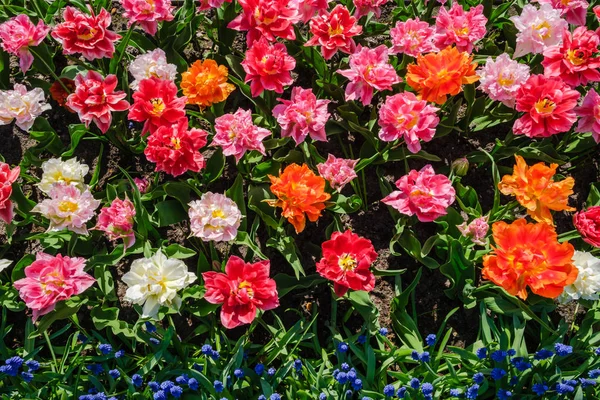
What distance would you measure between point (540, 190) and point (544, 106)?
31 cm

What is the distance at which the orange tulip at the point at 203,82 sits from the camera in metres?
2.04

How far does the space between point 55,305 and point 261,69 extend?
→ 0.99 m

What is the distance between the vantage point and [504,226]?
1842 millimetres

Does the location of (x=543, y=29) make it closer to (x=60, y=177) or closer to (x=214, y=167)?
(x=214, y=167)

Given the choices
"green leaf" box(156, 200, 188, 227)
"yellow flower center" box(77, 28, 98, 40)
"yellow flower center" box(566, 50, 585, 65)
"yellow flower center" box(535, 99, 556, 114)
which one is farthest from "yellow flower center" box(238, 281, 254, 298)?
"yellow flower center" box(566, 50, 585, 65)

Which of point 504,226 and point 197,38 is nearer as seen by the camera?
point 504,226

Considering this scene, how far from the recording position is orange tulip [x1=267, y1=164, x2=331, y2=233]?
6.17ft

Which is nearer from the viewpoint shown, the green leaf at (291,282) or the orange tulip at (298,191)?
the orange tulip at (298,191)

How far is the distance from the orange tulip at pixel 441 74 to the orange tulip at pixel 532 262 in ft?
1.63

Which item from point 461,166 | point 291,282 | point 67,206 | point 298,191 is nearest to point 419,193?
point 461,166

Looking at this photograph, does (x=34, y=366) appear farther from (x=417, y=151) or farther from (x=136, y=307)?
(x=417, y=151)

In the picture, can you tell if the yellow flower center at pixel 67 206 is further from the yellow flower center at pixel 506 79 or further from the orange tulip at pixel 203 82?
the yellow flower center at pixel 506 79

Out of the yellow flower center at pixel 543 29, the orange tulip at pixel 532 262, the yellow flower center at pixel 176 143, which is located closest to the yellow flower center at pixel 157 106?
the yellow flower center at pixel 176 143

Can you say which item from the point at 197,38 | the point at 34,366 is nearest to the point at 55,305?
the point at 34,366
